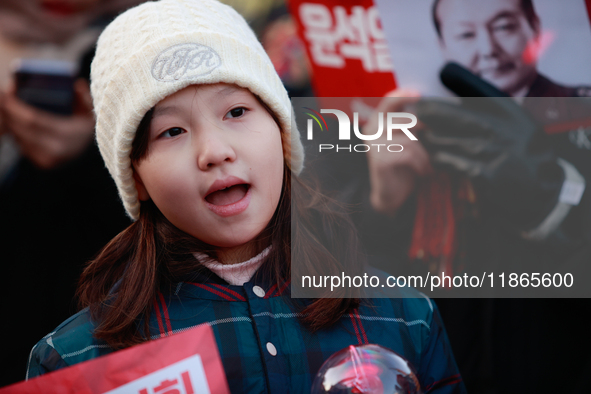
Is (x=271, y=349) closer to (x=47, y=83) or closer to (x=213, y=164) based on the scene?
(x=213, y=164)

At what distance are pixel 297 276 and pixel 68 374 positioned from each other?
45 cm

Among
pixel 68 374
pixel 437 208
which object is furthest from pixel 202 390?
pixel 437 208

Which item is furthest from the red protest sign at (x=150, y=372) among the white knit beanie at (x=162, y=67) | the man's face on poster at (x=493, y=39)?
the man's face on poster at (x=493, y=39)

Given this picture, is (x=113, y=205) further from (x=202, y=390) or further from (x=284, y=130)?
(x=202, y=390)

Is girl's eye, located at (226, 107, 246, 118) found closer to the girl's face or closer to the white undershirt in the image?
the girl's face

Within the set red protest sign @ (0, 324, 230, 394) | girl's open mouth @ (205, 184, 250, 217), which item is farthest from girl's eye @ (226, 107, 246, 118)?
red protest sign @ (0, 324, 230, 394)

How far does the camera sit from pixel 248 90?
933 mm

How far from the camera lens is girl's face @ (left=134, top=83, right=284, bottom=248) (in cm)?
84

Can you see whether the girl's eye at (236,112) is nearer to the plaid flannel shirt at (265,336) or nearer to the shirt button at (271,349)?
the plaid flannel shirt at (265,336)

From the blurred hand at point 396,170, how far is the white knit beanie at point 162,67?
2.45 feet

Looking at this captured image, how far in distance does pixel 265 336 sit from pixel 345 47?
1.27 meters

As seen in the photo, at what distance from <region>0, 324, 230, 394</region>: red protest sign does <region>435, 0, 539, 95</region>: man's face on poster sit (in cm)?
139

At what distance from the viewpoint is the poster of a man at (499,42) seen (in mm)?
1661

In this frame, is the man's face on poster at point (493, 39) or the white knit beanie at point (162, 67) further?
the man's face on poster at point (493, 39)
